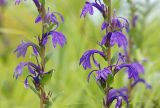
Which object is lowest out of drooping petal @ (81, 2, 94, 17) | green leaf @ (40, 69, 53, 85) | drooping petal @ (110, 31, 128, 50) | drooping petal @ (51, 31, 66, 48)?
green leaf @ (40, 69, 53, 85)

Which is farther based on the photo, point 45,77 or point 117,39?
point 45,77

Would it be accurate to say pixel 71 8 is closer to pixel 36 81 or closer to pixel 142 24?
pixel 142 24

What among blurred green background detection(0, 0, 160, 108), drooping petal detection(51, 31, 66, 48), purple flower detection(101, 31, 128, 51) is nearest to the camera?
purple flower detection(101, 31, 128, 51)

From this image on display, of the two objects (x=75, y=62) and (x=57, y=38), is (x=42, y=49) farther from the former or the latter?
(x=75, y=62)

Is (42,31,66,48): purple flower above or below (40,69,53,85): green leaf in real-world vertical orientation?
above

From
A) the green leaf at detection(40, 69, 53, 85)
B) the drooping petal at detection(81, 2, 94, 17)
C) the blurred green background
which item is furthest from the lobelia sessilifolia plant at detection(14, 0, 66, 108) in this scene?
the blurred green background

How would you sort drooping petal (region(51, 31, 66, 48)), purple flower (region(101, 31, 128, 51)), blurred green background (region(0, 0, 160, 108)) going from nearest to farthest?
purple flower (region(101, 31, 128, 51))
drooping petal (region(51, 31, 66, 48))
blurred green background (region(0, 0, 160, 108))

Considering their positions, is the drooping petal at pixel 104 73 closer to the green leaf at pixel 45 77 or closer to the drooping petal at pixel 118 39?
the drooping petal at pixel 118 39

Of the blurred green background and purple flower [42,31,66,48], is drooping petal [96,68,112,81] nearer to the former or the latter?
purple flower [42,31,66,48]

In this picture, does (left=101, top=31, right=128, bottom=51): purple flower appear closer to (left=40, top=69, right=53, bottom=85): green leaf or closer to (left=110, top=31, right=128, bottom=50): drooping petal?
(left=110, top=31, right=128, bottom=50): drooping petal

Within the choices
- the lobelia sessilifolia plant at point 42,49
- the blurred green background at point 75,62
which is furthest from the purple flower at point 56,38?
the blurred green background at point 75,62

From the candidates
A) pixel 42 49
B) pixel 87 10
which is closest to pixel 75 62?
pixel 42 49

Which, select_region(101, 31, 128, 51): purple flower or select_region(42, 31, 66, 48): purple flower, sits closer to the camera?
select_region(101, 31, 128, 51): purple flower

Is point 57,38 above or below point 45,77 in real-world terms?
above
